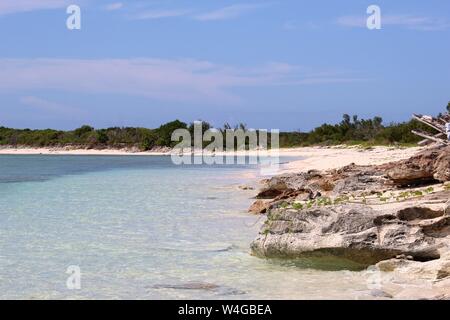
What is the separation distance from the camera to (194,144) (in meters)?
87.6

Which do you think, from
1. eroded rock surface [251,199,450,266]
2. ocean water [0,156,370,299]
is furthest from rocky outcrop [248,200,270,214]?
eroded rock surface [251,199,450,266]

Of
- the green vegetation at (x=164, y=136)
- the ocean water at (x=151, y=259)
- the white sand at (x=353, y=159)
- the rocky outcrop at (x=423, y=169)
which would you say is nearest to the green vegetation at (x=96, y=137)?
the green vegetation at (x=164, y=136)

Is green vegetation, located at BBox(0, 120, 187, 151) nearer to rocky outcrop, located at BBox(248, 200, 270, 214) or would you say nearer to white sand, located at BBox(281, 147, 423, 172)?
white sand, located at BBox(281, 147, 423, 172)

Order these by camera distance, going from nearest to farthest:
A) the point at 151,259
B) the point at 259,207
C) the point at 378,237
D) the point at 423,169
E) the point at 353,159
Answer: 1. the point at 378,237
2. the point at 151,259
3. the point at 423,169
4. the point at 259,207
5. the point at 353,159

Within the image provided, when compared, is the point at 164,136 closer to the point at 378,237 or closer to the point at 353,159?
the point at 353,159

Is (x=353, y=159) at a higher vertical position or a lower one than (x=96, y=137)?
lower

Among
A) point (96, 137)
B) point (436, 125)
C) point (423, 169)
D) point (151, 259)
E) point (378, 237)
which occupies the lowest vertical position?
point (151, 259)

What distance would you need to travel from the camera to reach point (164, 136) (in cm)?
9256

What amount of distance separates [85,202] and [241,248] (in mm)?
10560

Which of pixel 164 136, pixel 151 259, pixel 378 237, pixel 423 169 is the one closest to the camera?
pixel 378 237

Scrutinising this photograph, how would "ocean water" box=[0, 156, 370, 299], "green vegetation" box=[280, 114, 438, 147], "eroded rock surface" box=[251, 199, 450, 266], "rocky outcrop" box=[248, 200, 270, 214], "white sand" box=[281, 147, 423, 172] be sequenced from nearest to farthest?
"ocean water" box=[0, 156, 370, 299] < "eroded rock surface" box=[251, 199, 450, 266] < "rocky outcrop" box=[248, 200, 270, 214] < "white sand" box=[281, 147, 423, 172] < "green vegetation" box=[280, 114, 438, 147]

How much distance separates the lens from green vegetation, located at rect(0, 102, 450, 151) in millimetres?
57625

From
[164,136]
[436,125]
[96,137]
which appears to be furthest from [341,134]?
[436,125]

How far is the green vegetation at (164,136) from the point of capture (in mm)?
57625
